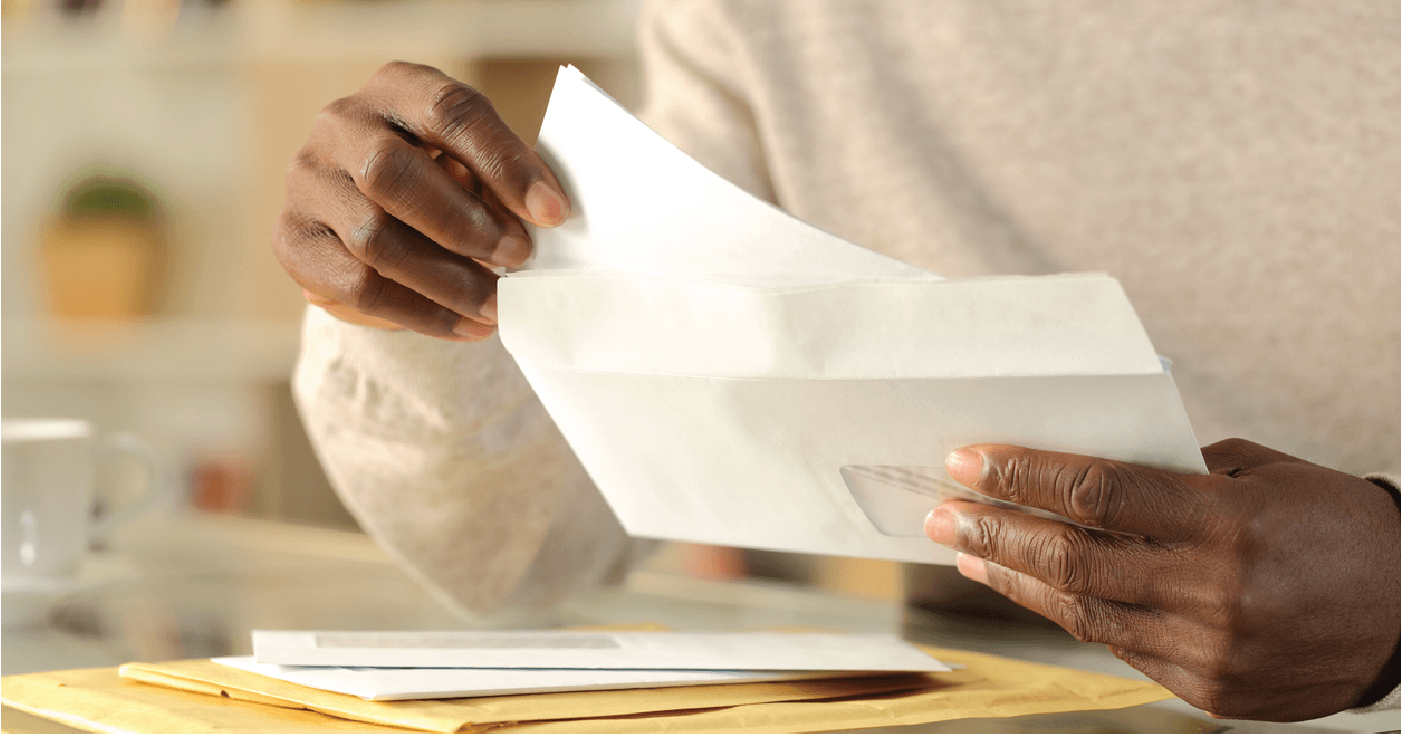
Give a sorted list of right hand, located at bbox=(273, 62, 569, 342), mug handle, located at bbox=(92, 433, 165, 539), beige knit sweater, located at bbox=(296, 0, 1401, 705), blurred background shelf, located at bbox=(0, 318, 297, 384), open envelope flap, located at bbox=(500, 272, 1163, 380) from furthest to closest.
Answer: blurred background shelf, located at bbox=(0, 318, 297, 384) → mug handle, located at bbox=(92, 433, 165, 539) → beige knit sweater, located at bbox=(296, 0, 1401, 705) → right hand, located at bbox=(273, 62, 569, 342) → open envelope flap, located at bbox=(500, 272, 1163, 380)

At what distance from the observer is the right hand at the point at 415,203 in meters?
0.45

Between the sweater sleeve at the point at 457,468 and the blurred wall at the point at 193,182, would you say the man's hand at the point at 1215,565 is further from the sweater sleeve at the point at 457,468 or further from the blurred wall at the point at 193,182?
the blurred wall at the point at 193,182

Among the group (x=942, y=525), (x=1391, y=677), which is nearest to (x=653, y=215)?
(x=942, y=525)

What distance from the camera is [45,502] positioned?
0.81 meters

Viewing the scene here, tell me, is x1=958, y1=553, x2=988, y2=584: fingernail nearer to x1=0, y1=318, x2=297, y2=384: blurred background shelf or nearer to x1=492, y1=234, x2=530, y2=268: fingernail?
x1=492, y1=234, x2=530, y2=268: fingernail

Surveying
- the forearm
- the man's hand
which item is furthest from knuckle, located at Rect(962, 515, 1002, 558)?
the forearm

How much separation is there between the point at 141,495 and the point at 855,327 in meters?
0.75

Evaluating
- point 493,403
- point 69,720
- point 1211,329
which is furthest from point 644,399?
point 1211,329

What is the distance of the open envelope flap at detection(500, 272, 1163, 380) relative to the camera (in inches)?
13.3

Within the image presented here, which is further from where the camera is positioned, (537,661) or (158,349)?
(158,349)

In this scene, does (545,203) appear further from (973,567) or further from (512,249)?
(973,567)

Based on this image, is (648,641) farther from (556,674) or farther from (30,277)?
(30,277)

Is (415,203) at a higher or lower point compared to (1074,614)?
higher

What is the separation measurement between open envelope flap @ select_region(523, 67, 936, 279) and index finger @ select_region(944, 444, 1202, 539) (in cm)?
7
